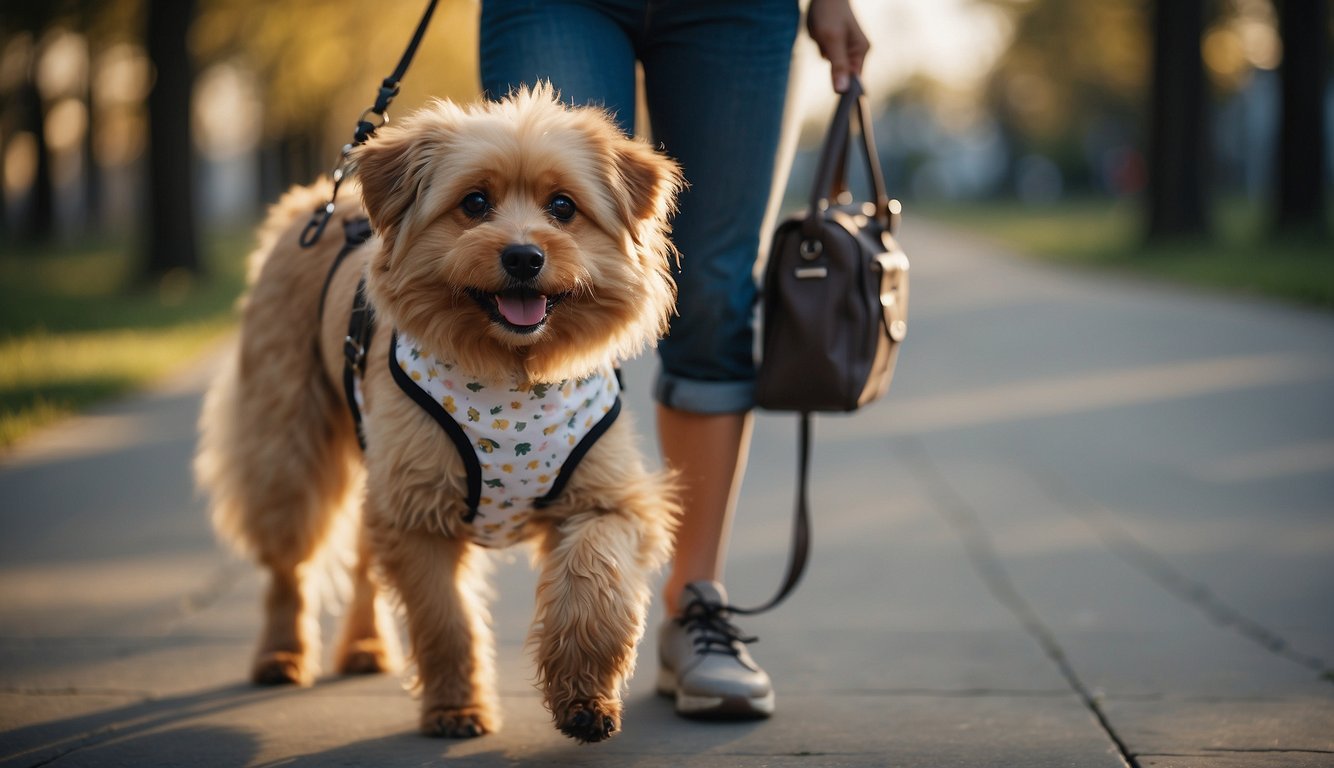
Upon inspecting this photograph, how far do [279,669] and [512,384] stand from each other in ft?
4.20

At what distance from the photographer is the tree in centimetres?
1955

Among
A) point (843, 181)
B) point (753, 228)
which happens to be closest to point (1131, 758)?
point (753, 228)

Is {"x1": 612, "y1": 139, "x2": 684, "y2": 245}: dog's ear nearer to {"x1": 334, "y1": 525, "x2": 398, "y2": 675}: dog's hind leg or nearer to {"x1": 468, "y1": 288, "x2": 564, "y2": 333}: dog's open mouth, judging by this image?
{"x1": 468, "y1": 288, "x2": 564, "y2": 333}: dog's open mouth

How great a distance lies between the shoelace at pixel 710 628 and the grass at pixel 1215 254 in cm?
1042

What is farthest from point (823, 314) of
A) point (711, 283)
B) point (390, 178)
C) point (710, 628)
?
point (390, 178)

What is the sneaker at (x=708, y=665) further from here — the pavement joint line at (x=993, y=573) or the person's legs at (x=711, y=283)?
the pavement joint line at (x=993, y=573)

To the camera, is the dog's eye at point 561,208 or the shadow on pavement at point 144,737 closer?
the dog's eye at point 561,208

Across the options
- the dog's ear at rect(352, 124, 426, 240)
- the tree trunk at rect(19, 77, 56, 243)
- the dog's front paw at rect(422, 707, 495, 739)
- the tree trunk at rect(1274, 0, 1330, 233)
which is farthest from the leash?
the tree trunk at rect(19, 77, 56, 243)

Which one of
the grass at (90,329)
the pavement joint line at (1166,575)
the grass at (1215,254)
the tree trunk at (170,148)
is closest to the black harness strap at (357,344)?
the pavement joint line at (1166,575)

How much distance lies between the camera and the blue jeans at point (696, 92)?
337 centimetres

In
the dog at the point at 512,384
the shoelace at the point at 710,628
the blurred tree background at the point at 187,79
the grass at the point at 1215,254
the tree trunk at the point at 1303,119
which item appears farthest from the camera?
the tree trunk at the point at 1303,119

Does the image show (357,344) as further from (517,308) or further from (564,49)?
(564,49)

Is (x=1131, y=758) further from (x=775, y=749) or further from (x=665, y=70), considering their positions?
(x=665, y=70)

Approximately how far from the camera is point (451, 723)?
10.4 feet
